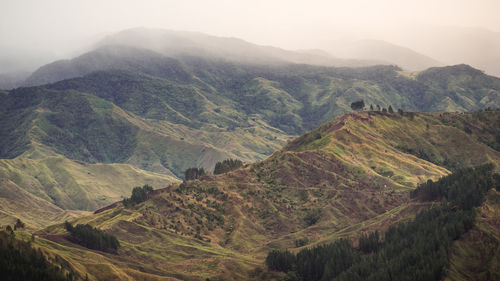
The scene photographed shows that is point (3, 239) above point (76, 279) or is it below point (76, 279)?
above

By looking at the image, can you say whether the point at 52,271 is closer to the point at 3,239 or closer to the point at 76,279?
the point at 76,279

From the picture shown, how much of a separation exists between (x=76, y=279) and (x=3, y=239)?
31.6 meters

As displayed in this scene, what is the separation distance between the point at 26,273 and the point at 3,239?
23.2m

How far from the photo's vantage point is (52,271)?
191m

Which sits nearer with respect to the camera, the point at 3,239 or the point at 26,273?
the point at 26,273

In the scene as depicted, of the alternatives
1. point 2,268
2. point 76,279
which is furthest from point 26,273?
point 76,279

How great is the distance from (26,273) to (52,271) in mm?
10016

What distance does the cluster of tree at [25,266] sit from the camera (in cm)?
18088

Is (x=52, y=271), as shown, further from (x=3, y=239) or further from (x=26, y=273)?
(x=3, y=239)

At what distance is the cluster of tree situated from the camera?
593ft

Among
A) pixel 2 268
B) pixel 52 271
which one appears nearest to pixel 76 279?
pixel 52 271

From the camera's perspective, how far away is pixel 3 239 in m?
199

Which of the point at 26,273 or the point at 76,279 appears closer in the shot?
the point at 26,273

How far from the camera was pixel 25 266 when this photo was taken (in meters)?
188
